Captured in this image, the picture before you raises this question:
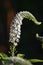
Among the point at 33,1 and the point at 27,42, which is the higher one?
the point at 33,1

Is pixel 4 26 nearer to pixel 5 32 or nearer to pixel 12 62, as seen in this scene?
pixel 5 32

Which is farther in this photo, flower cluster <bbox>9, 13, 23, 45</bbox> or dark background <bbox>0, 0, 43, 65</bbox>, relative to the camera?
dark background <bbox>0, 0, 43, 65</bbox>

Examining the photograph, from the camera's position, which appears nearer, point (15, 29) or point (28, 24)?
point (15, 29)

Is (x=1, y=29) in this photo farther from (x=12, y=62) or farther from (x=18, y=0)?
(x=12, y=62)

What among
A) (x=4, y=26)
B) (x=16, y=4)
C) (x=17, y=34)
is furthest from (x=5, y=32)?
(x=17, y=34)

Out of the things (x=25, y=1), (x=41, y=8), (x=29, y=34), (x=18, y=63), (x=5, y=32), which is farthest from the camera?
(x=5, y=32)

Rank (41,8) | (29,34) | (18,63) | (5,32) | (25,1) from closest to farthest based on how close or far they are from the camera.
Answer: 1. (18,63)
2. (29,34)
3. (41,8)
4. (25,1)
5. (5,32)

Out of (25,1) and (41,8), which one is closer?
(41,8)

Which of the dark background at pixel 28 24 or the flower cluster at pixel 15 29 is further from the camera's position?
the dark background at pixel 28 24

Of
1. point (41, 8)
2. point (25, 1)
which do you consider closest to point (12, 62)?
point (41, 8)
